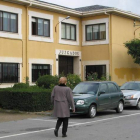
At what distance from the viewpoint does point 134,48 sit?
2895 cm

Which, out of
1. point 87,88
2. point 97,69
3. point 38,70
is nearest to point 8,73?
point 38,70

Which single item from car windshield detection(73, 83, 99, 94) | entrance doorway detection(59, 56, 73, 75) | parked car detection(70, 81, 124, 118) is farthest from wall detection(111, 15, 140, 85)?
car windshield detection(73, 83, 99, 94)

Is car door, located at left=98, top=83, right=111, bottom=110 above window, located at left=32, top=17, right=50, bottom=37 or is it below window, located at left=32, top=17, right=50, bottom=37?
below

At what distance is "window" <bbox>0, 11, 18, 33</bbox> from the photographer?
2391cm

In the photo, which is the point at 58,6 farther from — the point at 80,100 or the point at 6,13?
the point at 80,100

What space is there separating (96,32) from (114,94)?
1386 centimetres

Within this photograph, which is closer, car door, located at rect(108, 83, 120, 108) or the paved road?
→ the paved road

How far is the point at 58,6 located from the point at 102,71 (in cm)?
671

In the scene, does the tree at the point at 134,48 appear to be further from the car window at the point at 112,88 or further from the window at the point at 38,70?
the car window at the point at 112,88

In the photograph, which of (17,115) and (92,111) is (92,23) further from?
(92,111)

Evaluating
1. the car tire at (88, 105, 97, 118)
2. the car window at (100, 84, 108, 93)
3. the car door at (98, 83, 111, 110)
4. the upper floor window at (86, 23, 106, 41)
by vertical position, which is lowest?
the car tire at (88, 105, 97, 118)

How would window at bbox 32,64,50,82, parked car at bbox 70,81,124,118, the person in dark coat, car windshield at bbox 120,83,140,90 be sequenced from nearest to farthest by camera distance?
1. the person in dark coat
2. parked car at bbox 70,81,124,118
3. car windshield at bbox 120,83,140,90
4. window at bbox 32,64,50,82

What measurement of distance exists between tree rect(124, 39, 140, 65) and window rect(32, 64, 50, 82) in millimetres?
7265

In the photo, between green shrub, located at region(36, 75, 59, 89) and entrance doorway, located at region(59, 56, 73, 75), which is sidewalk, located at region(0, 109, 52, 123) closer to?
green shrub, located at region(36, 75, 59, 89)
